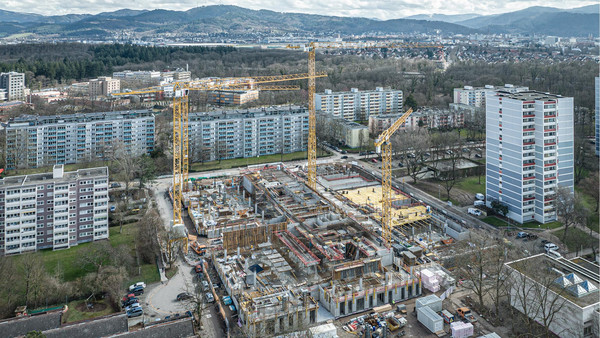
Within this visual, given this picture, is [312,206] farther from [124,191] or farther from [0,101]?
[0,101]

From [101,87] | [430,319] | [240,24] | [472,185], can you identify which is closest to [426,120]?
[472,185]

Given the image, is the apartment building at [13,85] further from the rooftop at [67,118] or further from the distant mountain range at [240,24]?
the distant mountain range at [240,24]

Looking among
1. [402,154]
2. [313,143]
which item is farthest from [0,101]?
[402,154]

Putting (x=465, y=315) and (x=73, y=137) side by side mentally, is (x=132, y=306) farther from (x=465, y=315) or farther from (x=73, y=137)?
(x=73, y=137)

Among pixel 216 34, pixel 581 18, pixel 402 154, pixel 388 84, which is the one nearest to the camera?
pixel 402 154

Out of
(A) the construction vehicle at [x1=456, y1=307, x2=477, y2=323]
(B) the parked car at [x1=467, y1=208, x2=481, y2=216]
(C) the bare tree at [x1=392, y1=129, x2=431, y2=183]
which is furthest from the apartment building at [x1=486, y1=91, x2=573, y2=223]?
(A) the construction vehicle at [x1=456, y1=307, x2=477, y2=323]
